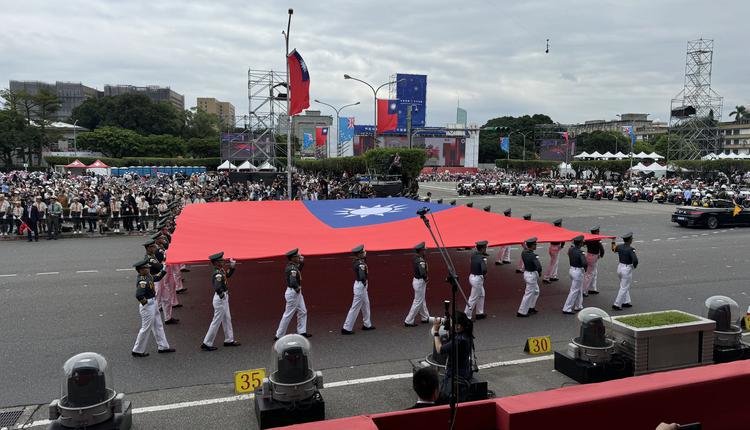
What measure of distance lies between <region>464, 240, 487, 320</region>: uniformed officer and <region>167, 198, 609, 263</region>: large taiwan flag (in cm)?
30

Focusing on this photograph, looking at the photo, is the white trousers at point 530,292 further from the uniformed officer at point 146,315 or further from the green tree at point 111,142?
the green tree at point 111,142

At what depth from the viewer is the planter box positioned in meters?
6.88

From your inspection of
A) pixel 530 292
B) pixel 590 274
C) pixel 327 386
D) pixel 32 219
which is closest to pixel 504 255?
pixel 590 274

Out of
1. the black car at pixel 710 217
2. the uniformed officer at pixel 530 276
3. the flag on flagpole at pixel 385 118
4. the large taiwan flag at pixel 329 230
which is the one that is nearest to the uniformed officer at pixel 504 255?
the large taiwan flag at pixel 329 230

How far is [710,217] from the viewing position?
986 inches

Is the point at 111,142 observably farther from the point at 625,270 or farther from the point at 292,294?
the point at 625,270

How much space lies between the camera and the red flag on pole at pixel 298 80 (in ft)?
70.3

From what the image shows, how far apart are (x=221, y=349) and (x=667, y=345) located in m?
7.08

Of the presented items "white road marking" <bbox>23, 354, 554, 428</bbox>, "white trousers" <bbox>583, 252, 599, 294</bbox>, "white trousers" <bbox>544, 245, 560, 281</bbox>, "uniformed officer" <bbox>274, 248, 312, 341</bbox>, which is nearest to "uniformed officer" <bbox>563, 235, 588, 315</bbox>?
"white trousers" <bbox>583, 252, 599, 294</bbox>

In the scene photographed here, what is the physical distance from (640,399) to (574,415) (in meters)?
0.77

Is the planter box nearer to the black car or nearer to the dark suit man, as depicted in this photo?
the black car

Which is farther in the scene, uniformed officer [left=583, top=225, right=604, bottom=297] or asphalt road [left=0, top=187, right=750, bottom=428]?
uniformed officer [left=583, top=225, right=604, bottom=297]

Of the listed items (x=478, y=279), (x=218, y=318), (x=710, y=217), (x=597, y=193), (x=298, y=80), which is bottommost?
(x=218, y=318)

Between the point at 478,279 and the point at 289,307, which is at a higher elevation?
the point at 478,279
